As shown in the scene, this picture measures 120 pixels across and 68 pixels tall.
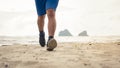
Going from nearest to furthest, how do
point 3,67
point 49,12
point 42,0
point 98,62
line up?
point 3,67 → point 98,62 → point 49,12 → point 42,0

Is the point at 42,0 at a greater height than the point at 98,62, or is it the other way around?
the point at 42,0

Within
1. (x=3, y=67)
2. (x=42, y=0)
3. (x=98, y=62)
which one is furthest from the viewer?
(x=42, y=0)

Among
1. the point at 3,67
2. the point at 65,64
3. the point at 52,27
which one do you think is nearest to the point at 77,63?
the point at 65,64

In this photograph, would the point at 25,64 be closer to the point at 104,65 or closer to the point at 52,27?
the point at 104,65

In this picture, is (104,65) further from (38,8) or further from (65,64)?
(38,8)

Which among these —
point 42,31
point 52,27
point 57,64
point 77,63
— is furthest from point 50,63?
point 42,31

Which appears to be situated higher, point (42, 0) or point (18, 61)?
point (42, 0)

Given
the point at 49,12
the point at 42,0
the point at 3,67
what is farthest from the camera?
the point at 42,0

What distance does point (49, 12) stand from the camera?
17.7ft

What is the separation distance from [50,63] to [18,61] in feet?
1.68

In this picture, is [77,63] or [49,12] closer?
[77,63]

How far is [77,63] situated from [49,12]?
1.91 metres

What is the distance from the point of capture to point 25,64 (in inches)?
146

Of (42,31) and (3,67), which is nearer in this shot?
(3,67)
